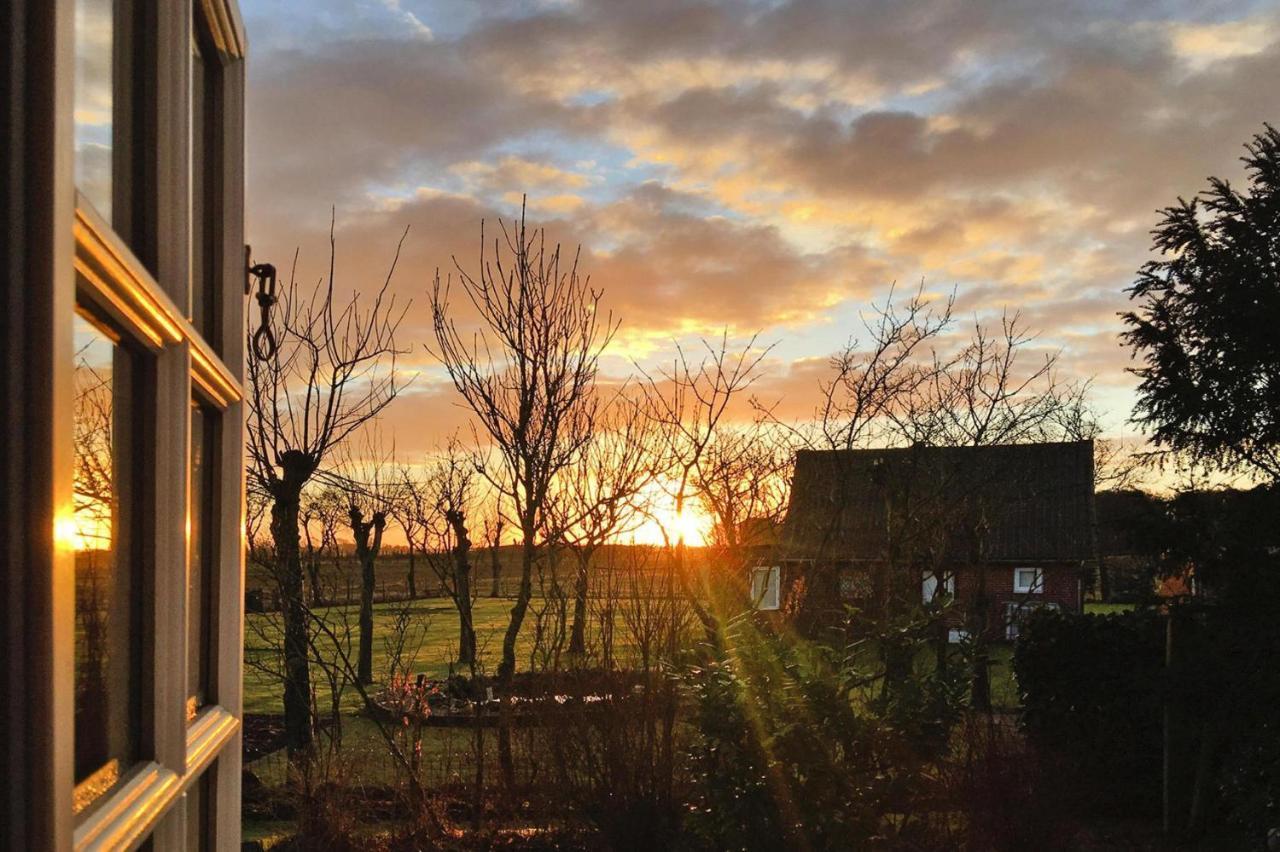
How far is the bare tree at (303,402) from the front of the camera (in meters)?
7.71

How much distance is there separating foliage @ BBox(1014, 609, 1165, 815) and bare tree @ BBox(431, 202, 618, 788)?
157 inches

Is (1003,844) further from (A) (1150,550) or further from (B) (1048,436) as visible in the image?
(B) (1048,436)

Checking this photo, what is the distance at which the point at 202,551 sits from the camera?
1352 mm

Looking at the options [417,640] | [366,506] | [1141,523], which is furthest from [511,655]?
[417,640]

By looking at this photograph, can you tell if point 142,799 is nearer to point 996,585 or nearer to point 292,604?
point 292,604

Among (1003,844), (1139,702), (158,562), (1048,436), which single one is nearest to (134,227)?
(158,562)

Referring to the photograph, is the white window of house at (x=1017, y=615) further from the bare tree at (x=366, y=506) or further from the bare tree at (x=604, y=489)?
the bare tree at (x=366, y=506)

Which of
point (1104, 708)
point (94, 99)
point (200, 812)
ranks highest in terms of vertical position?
point (94, 99)

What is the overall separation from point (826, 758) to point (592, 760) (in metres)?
Answer: 1.74

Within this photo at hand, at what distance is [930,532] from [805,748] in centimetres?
713

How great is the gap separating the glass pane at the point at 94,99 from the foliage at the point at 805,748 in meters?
4.39

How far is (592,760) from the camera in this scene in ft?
20.2

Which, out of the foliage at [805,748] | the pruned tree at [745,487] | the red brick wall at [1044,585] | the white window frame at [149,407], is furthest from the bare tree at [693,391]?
the red brick wall at [1044,585]

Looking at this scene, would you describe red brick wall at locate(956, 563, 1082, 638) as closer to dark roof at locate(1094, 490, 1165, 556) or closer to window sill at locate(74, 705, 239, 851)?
dark roof at locate(1094, 490, 1165, 556)
